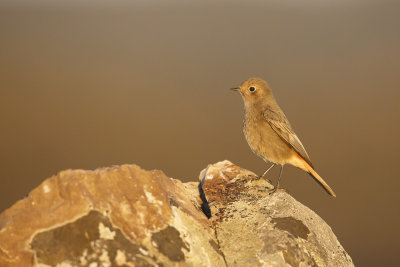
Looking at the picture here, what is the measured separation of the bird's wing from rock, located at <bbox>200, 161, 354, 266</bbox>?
1147mm

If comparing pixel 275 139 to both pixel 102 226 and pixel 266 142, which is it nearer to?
pixel 266 142

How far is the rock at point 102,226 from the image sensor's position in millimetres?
3467

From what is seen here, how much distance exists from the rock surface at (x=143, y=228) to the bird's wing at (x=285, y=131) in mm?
1627

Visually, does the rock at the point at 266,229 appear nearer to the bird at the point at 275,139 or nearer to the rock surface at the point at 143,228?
the rock surface at the point at 143,228

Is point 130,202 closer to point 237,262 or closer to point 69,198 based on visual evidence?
point 69,198

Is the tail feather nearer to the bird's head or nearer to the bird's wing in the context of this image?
the bird's wing

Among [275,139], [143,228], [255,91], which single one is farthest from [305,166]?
[143,228]

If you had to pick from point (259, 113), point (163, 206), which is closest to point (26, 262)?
point (163, 206)

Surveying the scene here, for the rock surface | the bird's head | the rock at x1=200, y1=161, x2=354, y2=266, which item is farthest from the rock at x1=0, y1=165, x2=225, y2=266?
the bird's head

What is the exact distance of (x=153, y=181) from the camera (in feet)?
13.3

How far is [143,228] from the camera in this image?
3.71 meters

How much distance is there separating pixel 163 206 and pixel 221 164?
2.21 m

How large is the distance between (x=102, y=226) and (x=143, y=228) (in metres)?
0.33

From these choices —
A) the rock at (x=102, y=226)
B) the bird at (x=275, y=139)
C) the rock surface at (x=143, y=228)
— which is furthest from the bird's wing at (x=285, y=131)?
the rock at (x=102, y=226)
